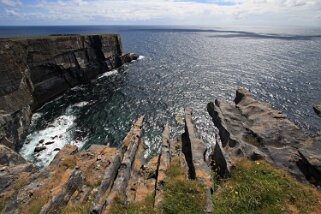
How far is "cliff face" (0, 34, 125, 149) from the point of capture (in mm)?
40219

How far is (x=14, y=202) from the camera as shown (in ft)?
55.6

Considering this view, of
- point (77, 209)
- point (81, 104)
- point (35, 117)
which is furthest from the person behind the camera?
point (81, 104)

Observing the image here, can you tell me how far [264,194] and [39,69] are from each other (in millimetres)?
58116

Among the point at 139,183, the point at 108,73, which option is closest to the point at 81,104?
the point at 108,73

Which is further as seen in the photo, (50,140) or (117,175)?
(50,140)

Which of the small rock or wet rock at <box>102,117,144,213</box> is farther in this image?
the small rock

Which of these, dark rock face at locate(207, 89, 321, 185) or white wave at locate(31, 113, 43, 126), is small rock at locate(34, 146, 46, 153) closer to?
white wave at locate(31, 113, 43, 126)

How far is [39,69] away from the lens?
5550 cm

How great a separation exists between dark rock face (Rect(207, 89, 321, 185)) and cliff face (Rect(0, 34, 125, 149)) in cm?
3308

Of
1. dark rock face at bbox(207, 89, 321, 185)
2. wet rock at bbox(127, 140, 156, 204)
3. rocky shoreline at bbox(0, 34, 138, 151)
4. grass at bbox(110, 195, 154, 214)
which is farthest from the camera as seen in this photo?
rocky shoreline at bbox(0, 34, 138, 151)

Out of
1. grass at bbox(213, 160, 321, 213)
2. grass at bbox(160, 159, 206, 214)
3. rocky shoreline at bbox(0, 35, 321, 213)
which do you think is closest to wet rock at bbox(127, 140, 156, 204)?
rocky shoreline at bbox(0, 35, 321, 213)

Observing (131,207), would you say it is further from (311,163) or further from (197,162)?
(311,163)

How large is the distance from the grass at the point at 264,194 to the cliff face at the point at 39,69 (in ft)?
110

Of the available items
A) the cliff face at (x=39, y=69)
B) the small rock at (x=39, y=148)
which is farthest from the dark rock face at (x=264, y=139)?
the cliff face at (x=39, y=69)
